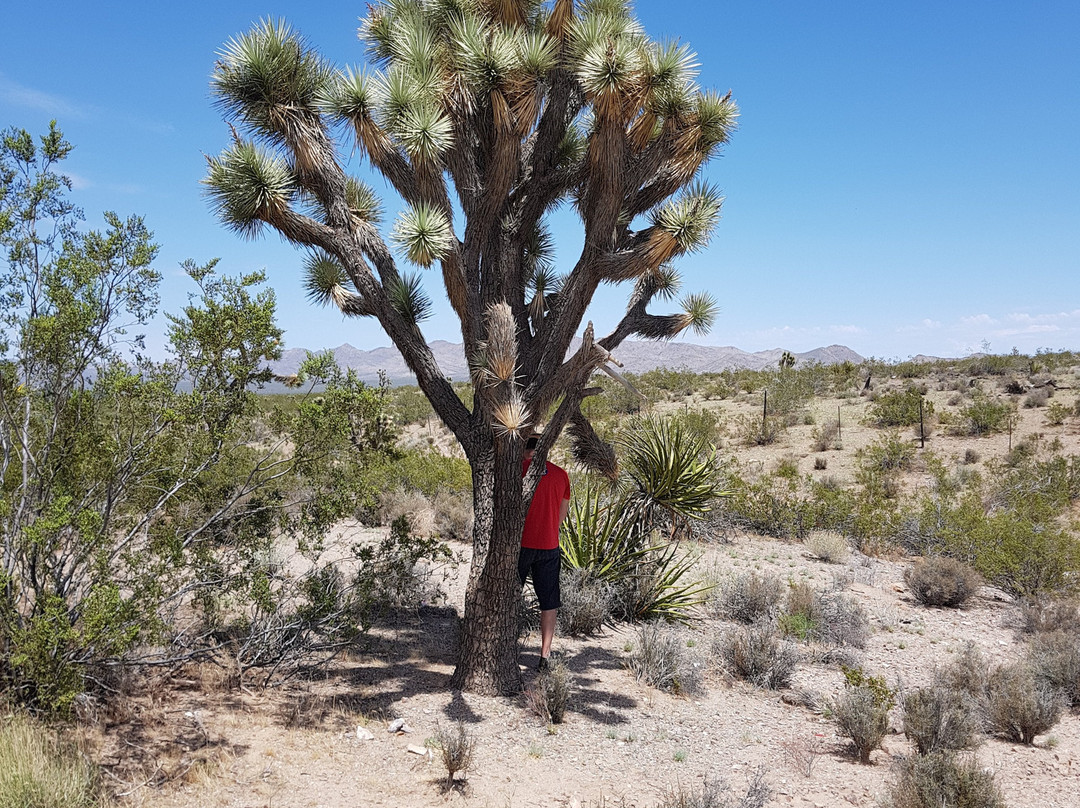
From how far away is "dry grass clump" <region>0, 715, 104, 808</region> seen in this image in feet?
11.0

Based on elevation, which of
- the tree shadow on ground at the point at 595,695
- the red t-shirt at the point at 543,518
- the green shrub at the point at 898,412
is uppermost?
the green shrub at the point at 898,412

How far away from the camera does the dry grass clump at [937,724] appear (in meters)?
4.98

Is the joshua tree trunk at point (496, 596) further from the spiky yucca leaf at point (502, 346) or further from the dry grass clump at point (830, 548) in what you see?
the dry grass clump at point (830, 548)

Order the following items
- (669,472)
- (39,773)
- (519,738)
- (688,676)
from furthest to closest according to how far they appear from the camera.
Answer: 1. (669,472)
2. (688,676)
3. (519,738)
4. (39,773)

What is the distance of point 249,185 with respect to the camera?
537cm

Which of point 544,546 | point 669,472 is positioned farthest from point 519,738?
point 669,472

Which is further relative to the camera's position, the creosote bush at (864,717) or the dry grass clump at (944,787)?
the creosote bush at (864,717)

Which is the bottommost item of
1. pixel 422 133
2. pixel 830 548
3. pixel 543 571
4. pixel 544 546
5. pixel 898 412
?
pixel 830 548

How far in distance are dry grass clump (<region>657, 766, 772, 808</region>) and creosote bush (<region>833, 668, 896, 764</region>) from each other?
44.0 inches

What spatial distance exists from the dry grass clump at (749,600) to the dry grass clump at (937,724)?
2826mm

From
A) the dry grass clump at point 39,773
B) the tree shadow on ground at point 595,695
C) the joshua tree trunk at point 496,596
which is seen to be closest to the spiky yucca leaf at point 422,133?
the joshua tree trunk at point 496,596

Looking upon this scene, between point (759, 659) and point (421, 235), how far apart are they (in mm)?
4976

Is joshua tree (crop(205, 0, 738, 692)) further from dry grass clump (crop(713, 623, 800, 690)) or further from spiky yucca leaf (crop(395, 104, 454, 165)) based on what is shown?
dry grass clump (crop(713, 623, 800, 690))

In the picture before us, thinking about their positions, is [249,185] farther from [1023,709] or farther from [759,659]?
[1023,709]
